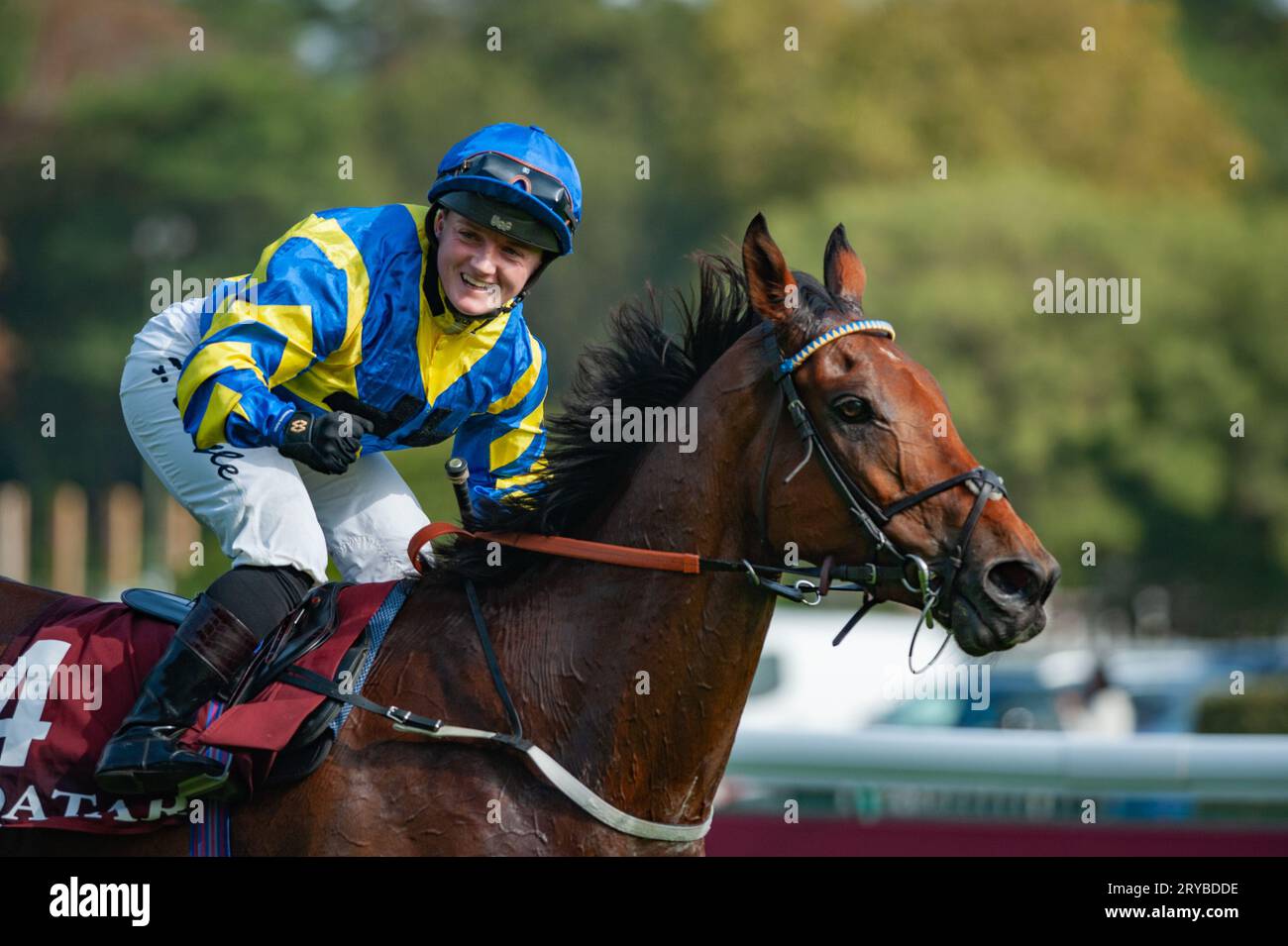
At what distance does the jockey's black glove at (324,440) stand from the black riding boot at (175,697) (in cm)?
37

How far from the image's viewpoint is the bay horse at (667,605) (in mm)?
3449

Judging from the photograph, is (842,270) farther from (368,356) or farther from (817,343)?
(368,356)

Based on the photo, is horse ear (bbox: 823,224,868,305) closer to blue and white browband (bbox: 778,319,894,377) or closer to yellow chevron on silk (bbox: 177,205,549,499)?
blue and white browband (bbox: 778,319,894,377)

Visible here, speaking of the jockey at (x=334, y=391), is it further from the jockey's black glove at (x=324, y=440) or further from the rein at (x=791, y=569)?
the rein at (x=791, y=569)

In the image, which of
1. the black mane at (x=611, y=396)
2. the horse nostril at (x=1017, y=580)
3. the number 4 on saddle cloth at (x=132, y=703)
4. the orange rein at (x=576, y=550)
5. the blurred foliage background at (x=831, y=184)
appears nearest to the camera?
the horse nostril at (x=1017, y=580)

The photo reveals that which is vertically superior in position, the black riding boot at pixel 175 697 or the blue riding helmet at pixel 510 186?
the blue riding helmet at pixel 510 186

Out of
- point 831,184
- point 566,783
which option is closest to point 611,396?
point 566,783

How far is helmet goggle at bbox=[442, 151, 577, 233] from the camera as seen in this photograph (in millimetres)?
3824

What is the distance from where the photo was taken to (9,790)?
3654 millimetres

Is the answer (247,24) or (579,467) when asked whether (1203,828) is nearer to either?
(579,467)

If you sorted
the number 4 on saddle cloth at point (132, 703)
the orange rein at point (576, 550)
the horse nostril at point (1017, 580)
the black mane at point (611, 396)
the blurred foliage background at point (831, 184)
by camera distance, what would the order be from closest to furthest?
the horse nostril at point (1017, 580), the number 4 on saddle cloth at point (132, 703), the orange rein at point (576, 550), the black mane at point (611, 396), the blurred foliage background at point (831, 184)

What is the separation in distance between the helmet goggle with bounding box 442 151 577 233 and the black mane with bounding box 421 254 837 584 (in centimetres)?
32

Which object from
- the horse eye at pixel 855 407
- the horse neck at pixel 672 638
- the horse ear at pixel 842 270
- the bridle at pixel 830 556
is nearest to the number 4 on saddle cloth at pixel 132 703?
the horse neck at pixel 672 638
